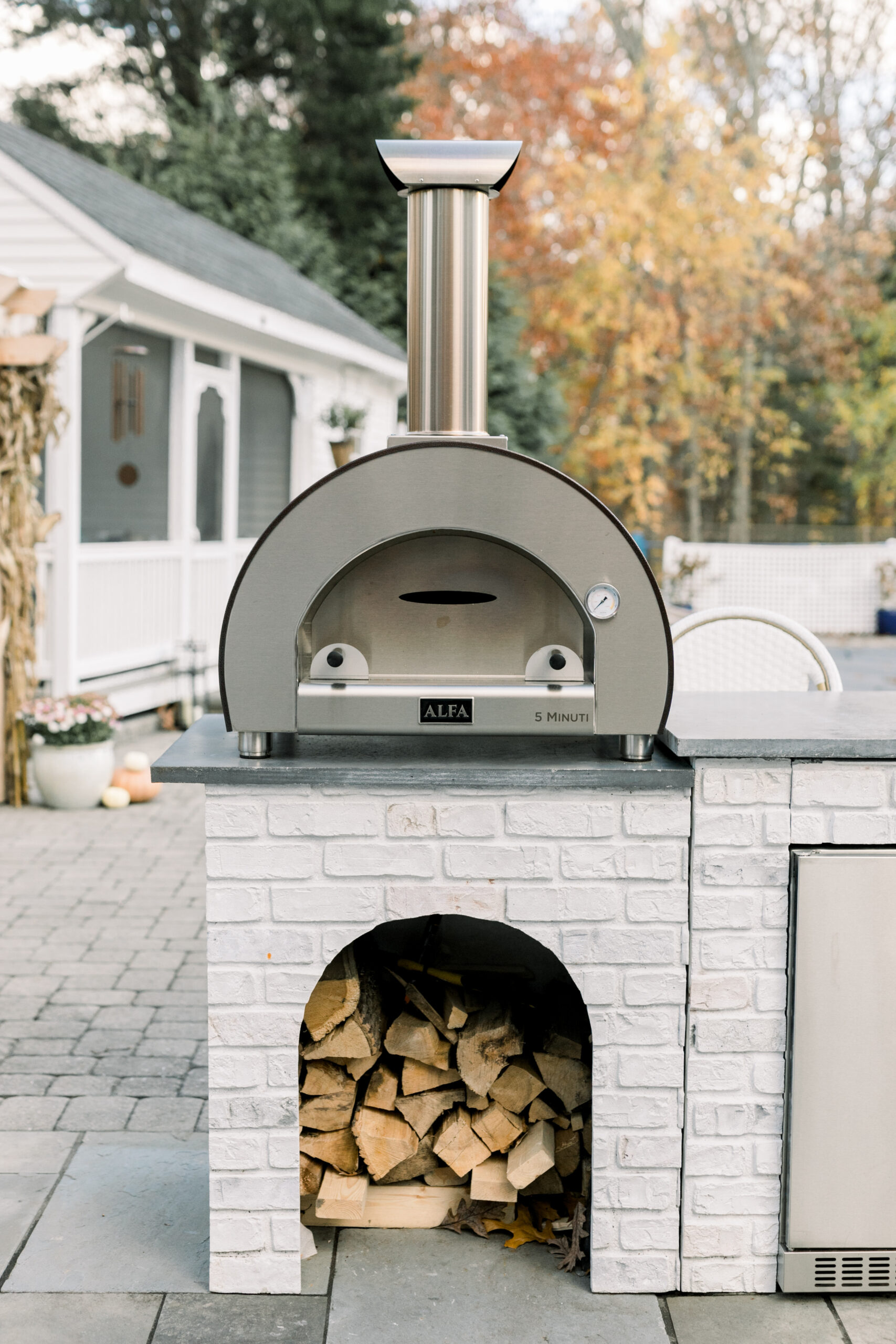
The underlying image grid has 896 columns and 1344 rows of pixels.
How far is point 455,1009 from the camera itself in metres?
2.79

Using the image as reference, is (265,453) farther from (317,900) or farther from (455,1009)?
(317,900)

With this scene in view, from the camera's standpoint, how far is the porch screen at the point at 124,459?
35.2 feet

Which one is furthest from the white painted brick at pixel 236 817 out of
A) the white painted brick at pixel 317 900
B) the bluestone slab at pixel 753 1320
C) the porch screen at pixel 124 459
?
the porch screen at pixel 124 459

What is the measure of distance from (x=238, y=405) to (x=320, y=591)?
387 inches

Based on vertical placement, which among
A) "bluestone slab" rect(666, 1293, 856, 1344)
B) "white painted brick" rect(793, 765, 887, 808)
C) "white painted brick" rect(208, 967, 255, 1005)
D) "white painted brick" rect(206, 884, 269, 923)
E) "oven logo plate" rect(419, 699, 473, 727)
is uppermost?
"oven logo plate" rect(419, 699, 473, 727)

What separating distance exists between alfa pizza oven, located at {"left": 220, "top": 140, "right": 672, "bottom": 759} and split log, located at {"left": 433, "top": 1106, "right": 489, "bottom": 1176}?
0.89 m

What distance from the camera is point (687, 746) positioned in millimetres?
2457

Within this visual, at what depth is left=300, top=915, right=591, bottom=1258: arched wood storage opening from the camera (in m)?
2.75

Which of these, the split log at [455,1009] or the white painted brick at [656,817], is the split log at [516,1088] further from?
the white painted brick at [656,817]

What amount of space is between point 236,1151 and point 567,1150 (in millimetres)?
729

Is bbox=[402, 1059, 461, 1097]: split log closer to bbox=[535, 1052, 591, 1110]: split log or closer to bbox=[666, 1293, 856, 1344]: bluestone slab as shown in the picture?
bbox=[535, 1052, 591, 1110]: split log

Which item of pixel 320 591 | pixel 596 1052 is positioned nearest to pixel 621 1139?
pixel 596 1052

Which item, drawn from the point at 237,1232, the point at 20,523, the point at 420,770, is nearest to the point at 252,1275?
the point at 237,1232

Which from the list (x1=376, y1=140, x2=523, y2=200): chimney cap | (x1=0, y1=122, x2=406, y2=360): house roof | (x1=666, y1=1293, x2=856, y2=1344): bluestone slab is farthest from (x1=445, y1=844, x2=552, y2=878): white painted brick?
(x1=0, y1=122, x2=406, y2=360): house roof
